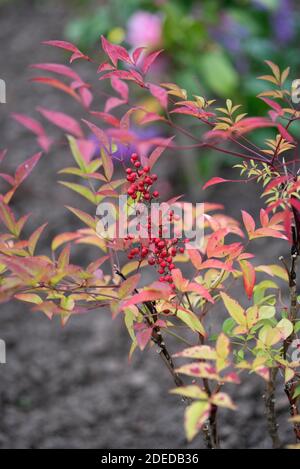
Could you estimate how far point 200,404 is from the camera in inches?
28.0

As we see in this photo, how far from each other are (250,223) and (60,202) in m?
1.99

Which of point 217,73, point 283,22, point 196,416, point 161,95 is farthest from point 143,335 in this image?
point 283,22

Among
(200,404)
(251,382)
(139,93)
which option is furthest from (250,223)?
(139,93)

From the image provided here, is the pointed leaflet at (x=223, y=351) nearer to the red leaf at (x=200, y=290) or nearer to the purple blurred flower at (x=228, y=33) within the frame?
the red leaf at (x=200, y=290)

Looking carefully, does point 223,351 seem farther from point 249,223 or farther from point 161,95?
point 161,95

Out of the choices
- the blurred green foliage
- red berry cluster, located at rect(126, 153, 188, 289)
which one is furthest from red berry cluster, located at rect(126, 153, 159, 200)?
the blurred green foliage

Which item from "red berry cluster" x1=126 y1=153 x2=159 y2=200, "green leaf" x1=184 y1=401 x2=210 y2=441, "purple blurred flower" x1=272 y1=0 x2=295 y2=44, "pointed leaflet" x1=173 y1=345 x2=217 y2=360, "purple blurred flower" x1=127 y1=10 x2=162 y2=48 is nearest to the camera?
"green leaf" x1=184 y1=401 x2=210 y2=441

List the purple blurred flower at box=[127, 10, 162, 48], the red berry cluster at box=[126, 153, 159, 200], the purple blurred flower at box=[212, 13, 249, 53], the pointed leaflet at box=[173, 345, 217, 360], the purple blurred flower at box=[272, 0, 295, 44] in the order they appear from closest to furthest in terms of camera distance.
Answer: the pointed leaflet at box=[173, 345, 217, 360], the red berry cluster at box=[126, 153, 159, 200], the purple blurred flower at box=[127, 10, 162, 48], the purple blurred flower at box=[212, 13, 249, 53], the purple blurred flower at box=[272, 0, 295, 44]

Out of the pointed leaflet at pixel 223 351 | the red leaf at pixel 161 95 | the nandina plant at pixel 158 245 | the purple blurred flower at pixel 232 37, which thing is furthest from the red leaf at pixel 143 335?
the purple blurred flower at pixel 232 37

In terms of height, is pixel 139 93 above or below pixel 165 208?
above

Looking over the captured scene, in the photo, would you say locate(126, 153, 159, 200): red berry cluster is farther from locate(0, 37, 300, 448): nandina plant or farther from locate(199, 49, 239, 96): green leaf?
locate(199, 49, 239, 96): green leaf

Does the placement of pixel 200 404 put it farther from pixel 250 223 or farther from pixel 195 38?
pixel 195 38
